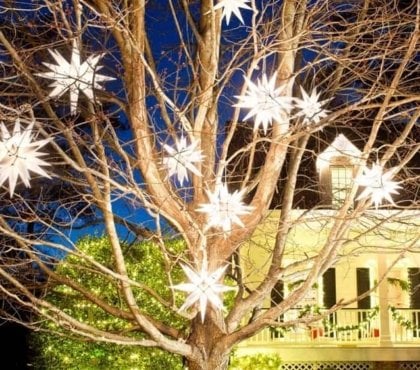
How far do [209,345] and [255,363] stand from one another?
21.9 feet

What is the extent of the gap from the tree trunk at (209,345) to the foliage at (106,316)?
5.03 metres

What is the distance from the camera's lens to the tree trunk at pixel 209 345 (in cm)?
723

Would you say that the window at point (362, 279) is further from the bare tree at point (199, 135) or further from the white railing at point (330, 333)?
the bare tree at point (199, 135)

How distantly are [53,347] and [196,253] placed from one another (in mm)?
Answer: 6603

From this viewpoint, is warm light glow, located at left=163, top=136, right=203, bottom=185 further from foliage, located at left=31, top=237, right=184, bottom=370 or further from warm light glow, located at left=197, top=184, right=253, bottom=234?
foliage, located at left=31, top=237, right=184, bottom=370

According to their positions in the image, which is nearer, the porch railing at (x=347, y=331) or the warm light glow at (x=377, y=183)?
the warm light glow at (x=377, y=183)

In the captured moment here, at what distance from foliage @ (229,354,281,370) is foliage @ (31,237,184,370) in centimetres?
157

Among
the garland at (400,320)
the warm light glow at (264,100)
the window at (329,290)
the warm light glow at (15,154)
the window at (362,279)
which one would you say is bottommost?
the warm light glow at (15,154)

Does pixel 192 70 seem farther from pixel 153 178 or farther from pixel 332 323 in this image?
pixel 332 323

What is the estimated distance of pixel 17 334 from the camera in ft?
66.9

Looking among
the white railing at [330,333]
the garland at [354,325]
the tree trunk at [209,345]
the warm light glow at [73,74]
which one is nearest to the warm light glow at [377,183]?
the tree trunk at [209,345]

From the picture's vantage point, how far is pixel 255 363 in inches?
537

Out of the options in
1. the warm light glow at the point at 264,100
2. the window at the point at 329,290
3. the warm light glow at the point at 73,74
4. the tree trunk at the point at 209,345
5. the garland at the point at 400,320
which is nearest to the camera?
the warm light glow at the point at 73,74

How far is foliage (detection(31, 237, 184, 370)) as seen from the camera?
486 inches
